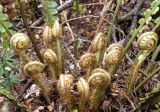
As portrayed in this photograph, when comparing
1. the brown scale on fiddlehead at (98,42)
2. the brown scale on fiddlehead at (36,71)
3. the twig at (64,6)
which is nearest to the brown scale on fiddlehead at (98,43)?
the brown scale on fiddlehead at (98,42)

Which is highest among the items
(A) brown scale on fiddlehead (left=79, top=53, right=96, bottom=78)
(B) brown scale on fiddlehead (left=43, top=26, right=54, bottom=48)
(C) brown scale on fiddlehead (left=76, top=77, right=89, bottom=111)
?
(B) brown scale on fiddlehead (left=43, top=26, right=54, bottom=48)

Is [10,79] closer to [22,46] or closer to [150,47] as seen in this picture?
[22,46]

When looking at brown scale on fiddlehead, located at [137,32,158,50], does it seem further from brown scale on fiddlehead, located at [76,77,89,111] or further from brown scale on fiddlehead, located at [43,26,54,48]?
brown scale on fiddlehead, located at [43,26,54,48]

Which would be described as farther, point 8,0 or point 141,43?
point 8,0

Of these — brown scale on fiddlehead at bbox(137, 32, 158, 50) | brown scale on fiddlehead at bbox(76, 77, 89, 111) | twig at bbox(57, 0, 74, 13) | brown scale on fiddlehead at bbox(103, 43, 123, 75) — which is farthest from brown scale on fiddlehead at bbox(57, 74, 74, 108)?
twig at bbox(57, 0, 74, 13)

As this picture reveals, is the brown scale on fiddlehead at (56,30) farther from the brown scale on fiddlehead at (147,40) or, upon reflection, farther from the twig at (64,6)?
the twig at (64,6)

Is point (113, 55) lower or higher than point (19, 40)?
lower

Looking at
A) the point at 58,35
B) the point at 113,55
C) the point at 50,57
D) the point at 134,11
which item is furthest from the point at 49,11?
the point at 134,11

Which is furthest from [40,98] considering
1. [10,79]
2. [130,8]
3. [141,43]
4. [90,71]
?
[130,8]

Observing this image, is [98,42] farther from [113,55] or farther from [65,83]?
[65,83]

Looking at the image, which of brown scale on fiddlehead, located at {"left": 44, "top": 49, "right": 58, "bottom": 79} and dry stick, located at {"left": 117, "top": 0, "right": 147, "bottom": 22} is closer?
brown scale on fiddlehead, located at {"left": 44, "top": 49, "right": 58, "bottom": 79}

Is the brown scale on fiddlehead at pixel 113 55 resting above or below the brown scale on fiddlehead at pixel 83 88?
above
